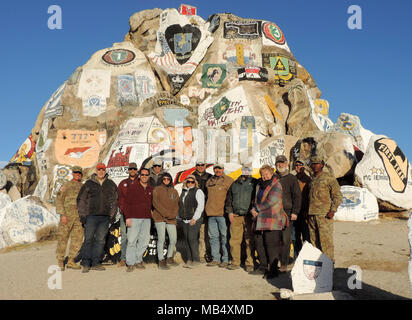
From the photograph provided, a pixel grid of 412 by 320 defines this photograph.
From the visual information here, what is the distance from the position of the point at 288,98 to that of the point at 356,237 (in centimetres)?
1315

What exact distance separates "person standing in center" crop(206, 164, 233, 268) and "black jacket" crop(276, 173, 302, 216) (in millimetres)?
1047

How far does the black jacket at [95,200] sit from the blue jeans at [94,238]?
121 millimetres

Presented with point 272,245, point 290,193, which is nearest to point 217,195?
point 290,193

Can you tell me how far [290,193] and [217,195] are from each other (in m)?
1.26

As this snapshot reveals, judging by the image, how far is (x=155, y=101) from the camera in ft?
59.7

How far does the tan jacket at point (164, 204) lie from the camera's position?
620 centimetres

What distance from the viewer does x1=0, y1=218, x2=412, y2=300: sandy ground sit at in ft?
14.9

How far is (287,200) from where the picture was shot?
5695 mm

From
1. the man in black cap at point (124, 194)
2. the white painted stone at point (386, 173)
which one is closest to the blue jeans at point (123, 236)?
the man in black cap at point (124, 194)

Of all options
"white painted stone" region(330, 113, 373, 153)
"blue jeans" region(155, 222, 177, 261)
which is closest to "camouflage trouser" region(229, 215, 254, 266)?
"blue jeans" region(155, 222, 177, 261)

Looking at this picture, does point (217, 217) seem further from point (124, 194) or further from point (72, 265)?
point (72, 265)

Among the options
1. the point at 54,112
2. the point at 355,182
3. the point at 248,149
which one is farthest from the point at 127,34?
the point at 355,182

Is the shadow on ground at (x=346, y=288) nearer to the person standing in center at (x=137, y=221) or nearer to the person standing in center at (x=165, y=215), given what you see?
the person standing in center at (x=165, y=215)

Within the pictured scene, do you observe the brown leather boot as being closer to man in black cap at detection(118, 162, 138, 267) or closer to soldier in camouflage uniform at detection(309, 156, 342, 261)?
man in black cap at detection(118, 162, 138, 267)
